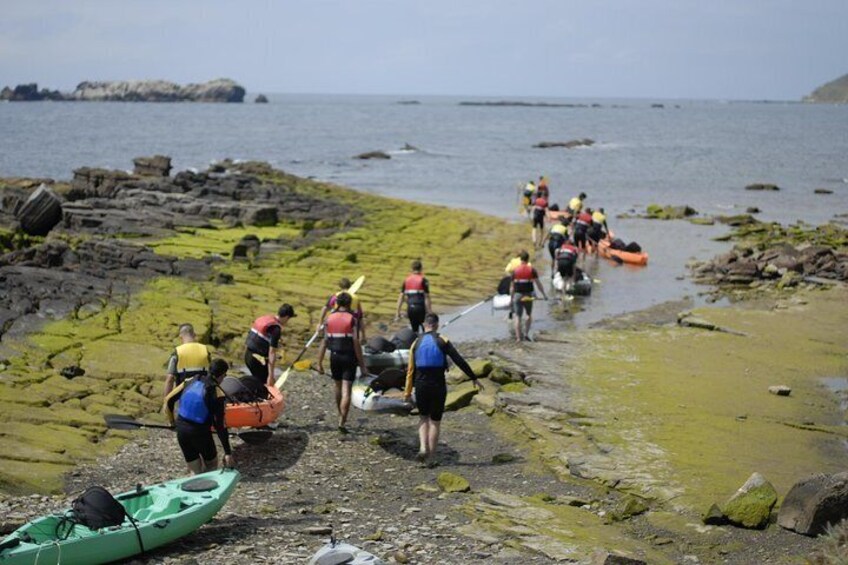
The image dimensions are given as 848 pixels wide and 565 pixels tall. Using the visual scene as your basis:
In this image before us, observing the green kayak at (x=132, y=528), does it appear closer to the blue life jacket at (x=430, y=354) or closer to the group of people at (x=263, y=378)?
the group of people at (x=263, y=378)

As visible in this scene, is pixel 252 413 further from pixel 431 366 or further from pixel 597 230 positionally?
pixel 597 230

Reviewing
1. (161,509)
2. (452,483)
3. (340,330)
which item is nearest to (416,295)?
(340,330)

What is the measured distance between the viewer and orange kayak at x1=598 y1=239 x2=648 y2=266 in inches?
1369

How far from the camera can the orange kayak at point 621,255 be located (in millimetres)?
34781

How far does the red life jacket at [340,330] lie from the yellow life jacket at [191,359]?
242cm

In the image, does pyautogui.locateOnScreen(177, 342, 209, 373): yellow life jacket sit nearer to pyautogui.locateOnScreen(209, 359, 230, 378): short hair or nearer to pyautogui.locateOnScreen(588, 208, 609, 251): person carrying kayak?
pyautogui.locateOnScreen(209, 359, 230, 378): short hair

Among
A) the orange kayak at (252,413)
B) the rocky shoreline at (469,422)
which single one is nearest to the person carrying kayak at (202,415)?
the rocky shoreline at (469,422)

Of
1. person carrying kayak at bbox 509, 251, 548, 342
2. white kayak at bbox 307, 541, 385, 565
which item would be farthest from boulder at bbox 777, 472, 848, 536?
person carrying kayak at bbox 509, 251, 548, 342

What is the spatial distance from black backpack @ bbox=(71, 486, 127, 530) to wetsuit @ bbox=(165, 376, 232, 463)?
5.55 ft

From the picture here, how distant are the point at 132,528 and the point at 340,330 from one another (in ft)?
18.9

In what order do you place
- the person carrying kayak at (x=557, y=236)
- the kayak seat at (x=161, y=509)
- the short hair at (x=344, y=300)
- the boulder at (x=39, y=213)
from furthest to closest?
the boulder at (x=39, y=213) < the person carrying kayak at (x=557, y=236) < the short hair at (x=344, y=300) < the kayak seat at (x=161, y=509)

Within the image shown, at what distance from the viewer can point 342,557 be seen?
962 cm

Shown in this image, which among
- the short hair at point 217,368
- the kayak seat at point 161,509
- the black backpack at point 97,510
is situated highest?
the short hair at point 217,368

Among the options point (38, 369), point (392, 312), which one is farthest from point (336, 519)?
point (392, 312)
